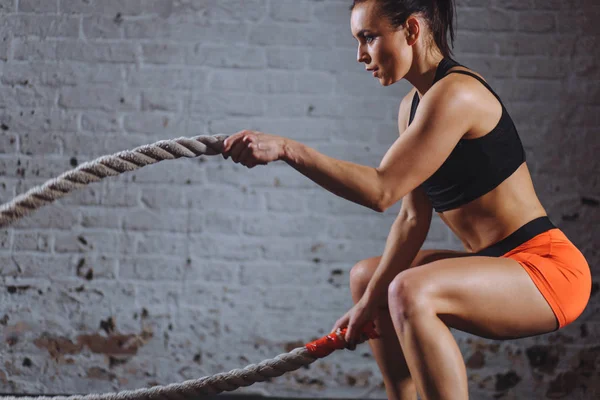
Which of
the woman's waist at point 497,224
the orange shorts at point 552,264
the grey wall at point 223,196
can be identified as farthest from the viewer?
the grey wall at point 223,196

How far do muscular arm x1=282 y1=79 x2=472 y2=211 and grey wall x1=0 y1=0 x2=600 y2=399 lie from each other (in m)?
1.05

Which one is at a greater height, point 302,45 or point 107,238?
point 302,45

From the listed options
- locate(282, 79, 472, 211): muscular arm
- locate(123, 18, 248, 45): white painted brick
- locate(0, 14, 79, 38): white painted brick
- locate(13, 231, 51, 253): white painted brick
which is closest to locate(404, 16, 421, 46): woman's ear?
locate(282, 79, 472, 211): muscular arm

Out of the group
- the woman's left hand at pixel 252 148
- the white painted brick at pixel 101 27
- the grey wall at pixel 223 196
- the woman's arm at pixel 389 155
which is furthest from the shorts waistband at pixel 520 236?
the white painted brick at pixel 101 27

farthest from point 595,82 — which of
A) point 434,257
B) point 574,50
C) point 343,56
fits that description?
point 434,257

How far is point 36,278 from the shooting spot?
220cm

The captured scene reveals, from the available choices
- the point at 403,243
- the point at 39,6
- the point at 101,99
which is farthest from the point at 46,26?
the point at 403,243

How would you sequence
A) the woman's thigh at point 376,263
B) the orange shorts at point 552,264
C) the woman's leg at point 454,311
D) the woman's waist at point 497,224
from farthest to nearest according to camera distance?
the woman's thigh at point 376,263
the woman's waist at point 497,224
the orange shorts at point 552,264
the woman's leg at point 454,311

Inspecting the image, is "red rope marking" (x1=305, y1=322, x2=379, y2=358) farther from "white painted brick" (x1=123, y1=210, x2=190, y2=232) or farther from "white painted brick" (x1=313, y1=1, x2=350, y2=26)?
"white painted brick" (x1=313, y1=1, x2=350, y2=26)

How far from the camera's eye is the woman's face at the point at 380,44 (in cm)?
121

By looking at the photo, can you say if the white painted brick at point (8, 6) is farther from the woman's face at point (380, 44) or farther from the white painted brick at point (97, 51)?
the woman's face at point (380, 44)

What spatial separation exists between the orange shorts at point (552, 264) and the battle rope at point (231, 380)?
1.34 ft

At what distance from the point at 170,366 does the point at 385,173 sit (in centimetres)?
143

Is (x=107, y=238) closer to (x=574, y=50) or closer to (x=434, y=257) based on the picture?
(x=434, y=257)
